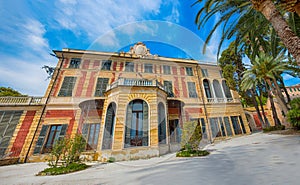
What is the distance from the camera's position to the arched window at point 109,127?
22.9 ft

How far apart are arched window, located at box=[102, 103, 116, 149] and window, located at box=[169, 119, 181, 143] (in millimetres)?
4758

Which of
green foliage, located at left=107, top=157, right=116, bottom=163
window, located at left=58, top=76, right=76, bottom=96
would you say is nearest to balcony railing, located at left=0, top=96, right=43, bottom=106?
window, located at left=58, top=76, right=76, bottom=96

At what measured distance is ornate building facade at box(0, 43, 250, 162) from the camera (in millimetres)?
7207

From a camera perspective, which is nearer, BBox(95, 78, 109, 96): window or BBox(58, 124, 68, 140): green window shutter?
BBox(58, 124, 68, 140): green window shutter

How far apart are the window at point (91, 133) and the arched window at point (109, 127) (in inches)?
64.4

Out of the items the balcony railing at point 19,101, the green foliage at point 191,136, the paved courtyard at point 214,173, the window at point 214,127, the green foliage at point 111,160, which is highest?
Answer: the balcony railing at point 19,101

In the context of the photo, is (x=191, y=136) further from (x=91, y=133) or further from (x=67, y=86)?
(x=67, y=86)

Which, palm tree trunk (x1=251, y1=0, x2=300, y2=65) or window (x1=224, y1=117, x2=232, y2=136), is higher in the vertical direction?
palm tree trunk (x1=251, y1=0, x2=300, y2=65)

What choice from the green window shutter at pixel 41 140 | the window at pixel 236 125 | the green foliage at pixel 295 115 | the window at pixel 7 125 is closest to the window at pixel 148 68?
the green window shutter at pixel 41 140

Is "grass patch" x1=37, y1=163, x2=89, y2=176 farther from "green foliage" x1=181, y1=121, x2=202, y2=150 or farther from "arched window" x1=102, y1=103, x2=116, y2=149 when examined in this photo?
"green foliage" x1=181, y1=121, x2=202, y2=150

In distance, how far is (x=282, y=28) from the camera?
10.8ft

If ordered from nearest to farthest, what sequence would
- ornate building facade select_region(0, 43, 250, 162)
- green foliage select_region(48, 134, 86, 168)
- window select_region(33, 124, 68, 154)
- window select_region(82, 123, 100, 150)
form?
green foliage select_region(48, 134, 86, 168), ornate building facade select_region(0, 43, 250, 162), window select_region(33, 124, 68, 154), window select_region(82, 123, 100, 150)

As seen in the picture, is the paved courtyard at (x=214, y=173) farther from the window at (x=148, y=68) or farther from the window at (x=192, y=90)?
the window at (x=148, y=68)

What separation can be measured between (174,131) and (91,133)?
656 cm
